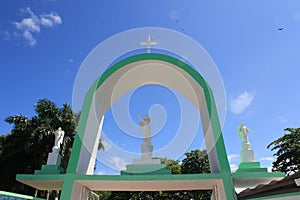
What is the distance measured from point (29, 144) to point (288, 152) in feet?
53.4

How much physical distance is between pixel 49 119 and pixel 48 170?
8.93m

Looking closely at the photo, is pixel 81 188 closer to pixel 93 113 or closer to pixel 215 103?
pixel 93 113

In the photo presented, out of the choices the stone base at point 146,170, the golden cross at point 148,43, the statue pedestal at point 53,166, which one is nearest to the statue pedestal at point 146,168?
the stone base at point 146,170

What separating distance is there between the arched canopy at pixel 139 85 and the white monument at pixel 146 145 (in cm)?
144

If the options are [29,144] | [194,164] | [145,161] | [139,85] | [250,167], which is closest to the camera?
[250,167]

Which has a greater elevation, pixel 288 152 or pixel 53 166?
pixel 288 152

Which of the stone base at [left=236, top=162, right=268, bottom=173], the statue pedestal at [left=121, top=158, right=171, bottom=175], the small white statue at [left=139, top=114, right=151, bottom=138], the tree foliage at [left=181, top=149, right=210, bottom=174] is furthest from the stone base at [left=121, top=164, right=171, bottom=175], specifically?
the tree foliage at [left=181, top=149, right=210, bottom=174]

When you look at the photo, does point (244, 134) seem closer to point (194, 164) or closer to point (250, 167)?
point (250, 167)

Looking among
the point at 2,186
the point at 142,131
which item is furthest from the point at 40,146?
the point at 142,131

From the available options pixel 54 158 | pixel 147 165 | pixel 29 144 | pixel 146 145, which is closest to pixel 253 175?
pixel 147 165

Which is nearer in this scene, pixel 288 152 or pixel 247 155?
pixel 247 155

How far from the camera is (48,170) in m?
6.68

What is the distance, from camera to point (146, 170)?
22.0 ft

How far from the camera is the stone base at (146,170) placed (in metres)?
6.55
